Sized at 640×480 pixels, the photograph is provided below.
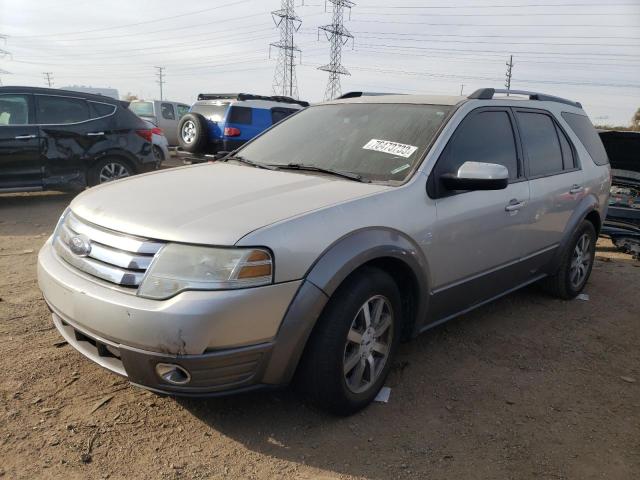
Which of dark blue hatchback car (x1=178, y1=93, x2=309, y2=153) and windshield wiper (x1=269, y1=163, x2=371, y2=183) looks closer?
windshield wiper (x1=269, y1=163, x2=371, y2=183)

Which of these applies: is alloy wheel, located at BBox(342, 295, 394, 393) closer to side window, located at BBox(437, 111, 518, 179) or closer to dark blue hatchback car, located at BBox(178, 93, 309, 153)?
side window, located at BBox(437, 111, 518, 179)

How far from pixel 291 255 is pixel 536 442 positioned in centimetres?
156

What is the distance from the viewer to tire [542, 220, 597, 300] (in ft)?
15.3

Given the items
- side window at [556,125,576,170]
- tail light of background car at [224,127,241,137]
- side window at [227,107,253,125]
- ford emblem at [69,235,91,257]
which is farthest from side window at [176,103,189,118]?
ford emblem at [69,235,91,257]

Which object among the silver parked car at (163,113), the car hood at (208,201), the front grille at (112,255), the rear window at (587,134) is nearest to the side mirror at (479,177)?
the car hood at (208,201)

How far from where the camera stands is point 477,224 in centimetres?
334

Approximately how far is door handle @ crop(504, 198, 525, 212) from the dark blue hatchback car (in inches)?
277

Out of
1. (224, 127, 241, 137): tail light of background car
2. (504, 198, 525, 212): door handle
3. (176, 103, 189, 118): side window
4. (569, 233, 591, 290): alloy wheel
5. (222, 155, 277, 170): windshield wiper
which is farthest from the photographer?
(176, 103, 189, 118): side window

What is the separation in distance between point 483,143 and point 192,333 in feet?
7.78

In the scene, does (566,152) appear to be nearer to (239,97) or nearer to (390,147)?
(390,147)

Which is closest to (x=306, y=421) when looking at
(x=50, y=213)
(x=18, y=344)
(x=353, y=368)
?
(x=353, y=368)

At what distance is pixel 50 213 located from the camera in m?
7.44

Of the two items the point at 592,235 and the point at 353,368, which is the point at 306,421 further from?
the point at 592,235

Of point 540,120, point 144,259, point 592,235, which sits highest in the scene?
point 540,120
